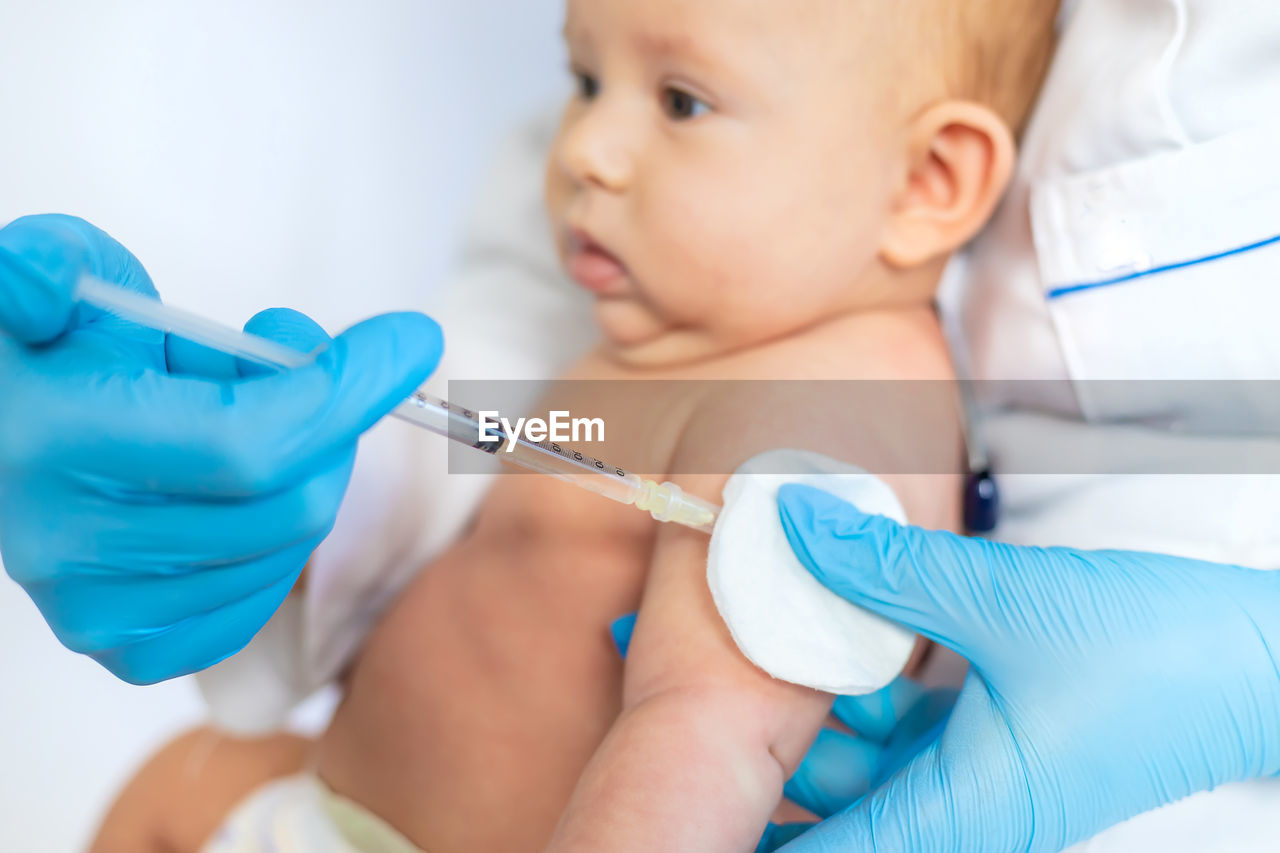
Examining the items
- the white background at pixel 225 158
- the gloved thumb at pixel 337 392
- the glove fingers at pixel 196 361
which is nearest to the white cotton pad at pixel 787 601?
the gloved thumb at pixel 337 392

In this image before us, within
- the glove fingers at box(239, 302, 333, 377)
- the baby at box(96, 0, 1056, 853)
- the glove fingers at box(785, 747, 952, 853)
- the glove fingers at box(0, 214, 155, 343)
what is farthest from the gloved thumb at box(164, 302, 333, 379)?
the glove fingers at box(785, 747, 952, 853)

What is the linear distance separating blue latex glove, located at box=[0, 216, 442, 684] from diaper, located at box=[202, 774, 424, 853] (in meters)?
0.33

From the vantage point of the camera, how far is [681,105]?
100 cm

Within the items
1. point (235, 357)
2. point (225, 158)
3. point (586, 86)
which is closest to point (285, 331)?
point (235, 357)

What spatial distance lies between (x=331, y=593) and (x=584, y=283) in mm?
467

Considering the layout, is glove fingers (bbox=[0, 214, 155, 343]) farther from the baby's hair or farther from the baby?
the baby's hair

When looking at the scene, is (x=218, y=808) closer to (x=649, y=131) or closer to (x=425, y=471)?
(x=425, y=471)

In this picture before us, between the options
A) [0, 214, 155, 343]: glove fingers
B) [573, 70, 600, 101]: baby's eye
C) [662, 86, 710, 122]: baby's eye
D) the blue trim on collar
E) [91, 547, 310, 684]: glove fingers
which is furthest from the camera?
[573, 70, 600, 101]: baby's eye

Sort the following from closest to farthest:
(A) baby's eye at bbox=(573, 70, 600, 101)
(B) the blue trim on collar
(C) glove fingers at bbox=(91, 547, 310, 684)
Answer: (C) glove fingers at bbox=(91, 547, 310, 684)
(B) the blue trim on collar
(A) baby's eye at bbox=(573, 70, 600, 101)

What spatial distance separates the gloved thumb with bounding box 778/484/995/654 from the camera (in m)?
0.80

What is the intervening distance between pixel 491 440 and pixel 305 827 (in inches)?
20.3

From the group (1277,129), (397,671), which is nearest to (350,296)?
(397,671)

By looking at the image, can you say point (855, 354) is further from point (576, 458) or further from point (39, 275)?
point (39, 275)

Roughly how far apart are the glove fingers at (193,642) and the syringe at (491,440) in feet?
0.52
